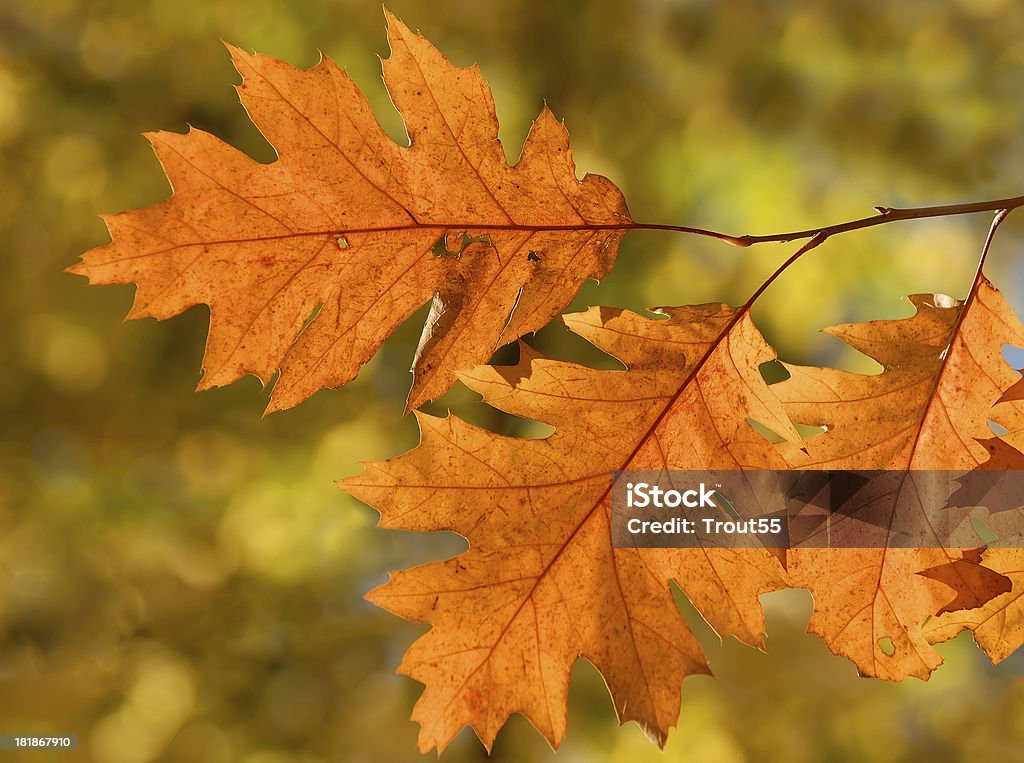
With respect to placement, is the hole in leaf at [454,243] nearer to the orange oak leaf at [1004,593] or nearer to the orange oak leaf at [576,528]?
A: the orange oak leaf at [576,528]

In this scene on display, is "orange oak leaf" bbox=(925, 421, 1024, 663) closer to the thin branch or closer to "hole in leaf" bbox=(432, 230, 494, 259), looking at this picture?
the thin branch

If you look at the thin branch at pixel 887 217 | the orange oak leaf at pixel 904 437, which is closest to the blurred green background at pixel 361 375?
the orange oak leaf at pixel 904 437

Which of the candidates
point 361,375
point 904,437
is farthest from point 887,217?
point 361,375

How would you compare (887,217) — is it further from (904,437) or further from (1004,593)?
(1004,593)

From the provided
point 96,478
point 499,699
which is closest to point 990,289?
point 499,699

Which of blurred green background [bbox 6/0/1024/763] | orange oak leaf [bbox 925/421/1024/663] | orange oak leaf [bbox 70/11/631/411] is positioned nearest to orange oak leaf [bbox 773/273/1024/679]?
orange oak leaf [bbox 925/421/1024/663]

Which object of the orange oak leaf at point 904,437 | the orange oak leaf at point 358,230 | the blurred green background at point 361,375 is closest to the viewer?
the orange oak leaf at point 358,230
